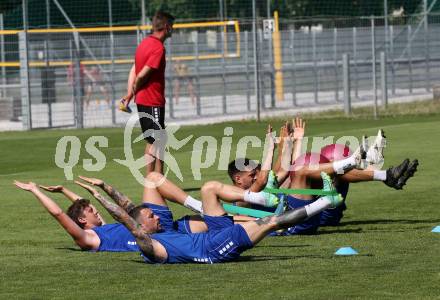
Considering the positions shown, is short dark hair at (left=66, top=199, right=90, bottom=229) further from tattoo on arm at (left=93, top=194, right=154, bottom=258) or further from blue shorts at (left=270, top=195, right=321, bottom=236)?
blue shorts at (left=270, top=195, right=321, bottom=236)

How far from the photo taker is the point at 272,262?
10.0m

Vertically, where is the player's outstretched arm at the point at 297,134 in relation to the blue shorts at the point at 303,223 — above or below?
above

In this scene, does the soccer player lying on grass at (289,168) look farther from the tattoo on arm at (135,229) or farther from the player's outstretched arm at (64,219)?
the tattoo on arm at (135,229)

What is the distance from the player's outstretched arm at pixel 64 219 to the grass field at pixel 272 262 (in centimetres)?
14

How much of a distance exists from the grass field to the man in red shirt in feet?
3.61

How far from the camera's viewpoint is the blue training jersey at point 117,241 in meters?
11.0

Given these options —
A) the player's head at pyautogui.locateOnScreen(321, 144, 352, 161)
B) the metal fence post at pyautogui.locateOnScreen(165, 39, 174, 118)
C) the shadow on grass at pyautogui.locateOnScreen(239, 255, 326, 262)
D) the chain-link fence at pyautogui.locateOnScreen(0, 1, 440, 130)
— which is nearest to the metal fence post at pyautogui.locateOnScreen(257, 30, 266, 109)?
the chain-link fence at pyautogui.locateOnScreen(0, 1, 440, 130)

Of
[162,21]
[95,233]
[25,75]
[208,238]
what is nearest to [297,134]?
[95,233]

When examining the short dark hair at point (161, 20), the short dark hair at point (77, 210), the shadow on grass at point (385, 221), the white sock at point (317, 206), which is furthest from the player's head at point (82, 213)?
the short dark hair at point (161, 20)

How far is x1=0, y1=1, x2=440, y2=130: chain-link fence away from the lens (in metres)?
31.7

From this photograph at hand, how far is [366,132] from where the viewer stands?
2445cm

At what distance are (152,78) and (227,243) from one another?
4946 millimetres

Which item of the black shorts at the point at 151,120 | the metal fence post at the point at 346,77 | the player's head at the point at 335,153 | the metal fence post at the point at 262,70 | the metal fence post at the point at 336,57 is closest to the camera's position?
the player's head at the point at 335,153

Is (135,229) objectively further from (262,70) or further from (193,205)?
(262,70)
